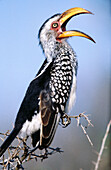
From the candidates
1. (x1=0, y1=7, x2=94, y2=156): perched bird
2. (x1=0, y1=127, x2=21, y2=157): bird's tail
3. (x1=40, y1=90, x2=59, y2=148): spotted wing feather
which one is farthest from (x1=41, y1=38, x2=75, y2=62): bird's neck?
(x1=0, y1=127, x2=21, y2=157): bird's tail

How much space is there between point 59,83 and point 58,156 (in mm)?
4298

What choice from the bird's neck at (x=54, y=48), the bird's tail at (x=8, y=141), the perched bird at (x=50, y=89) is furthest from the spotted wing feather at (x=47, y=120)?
the bird's neck at (x=54, y=48)

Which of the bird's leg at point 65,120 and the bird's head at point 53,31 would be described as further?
the bird's head at point 53,31

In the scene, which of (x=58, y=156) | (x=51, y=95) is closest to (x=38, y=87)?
(x=51, y=95)

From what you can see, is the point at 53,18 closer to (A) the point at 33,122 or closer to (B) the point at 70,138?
(A) the point at 33,122

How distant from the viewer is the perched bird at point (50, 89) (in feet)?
8.48

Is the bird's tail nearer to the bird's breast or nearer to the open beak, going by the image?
the bird's breast

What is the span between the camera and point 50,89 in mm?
2746

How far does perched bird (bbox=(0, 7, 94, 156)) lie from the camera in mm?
2584

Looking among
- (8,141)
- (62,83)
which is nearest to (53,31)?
(62,83)

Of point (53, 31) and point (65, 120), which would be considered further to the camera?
point (53, 31)

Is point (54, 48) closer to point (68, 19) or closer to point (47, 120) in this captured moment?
point (68, 19)

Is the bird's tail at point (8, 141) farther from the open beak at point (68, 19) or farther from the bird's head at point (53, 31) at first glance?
the open beak at point (68, 19)

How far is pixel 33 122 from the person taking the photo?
8.61 ft
